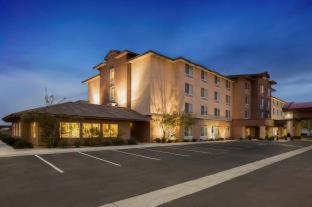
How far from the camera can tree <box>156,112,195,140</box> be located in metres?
31.5

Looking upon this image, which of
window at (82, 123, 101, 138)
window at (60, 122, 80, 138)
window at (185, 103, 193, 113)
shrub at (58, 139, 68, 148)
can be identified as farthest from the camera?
window at (185, 103, 193, 113)

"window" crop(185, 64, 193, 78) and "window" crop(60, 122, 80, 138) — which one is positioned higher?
"window" crop(185, 64, 193, 78)

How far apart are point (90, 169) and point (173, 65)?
86.9 feet

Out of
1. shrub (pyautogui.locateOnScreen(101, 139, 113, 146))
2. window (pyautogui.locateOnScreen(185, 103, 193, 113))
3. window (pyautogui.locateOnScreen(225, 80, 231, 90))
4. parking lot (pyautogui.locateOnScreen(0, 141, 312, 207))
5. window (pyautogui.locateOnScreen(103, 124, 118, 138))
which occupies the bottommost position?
shrub (pyautogui.locateOnScreen(101, 139, 113, 146))

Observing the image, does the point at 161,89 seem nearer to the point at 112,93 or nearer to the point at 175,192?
the point at 112,93

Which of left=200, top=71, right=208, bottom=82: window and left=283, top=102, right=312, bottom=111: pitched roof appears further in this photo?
left=283, top=102, right=312, bottom=111: pitched roof

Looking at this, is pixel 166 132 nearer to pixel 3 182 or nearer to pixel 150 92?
pixel 150 92

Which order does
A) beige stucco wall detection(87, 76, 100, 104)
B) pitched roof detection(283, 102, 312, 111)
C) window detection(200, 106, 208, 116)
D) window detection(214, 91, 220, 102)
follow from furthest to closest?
1. window detection(214, 91, 220, 102)
2. beige stucco wall detection(87, 76, 100, 104)
3. pitched roof detection(283, 102, 312, 111)
4. window detection(200, 106, 208, 116)

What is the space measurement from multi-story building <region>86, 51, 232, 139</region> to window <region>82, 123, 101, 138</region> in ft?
24.6

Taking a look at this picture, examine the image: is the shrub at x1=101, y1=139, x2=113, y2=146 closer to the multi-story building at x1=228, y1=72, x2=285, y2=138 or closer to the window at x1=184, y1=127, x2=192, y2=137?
the window at x1=184, y1=127, x2=192, y2=137

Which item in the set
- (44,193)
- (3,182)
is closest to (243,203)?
(44,193)

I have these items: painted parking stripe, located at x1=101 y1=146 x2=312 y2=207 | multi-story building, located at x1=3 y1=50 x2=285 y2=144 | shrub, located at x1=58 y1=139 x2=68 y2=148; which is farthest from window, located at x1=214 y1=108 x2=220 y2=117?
painted parking stripe, located at x1=101 y1=146 x2=312 y2=207

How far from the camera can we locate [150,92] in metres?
31.1

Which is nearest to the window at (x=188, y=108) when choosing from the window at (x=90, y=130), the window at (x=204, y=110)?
the window at (x=204, y=110)
